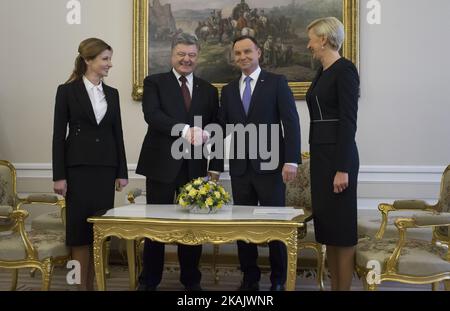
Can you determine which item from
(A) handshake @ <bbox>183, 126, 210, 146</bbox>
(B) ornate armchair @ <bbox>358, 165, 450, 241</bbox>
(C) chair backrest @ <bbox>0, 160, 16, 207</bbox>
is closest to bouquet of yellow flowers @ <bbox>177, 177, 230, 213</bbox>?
(A) handshake @ <bbox>183, 126, 210, 146</bbox>

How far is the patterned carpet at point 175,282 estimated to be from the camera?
4207 millimetres

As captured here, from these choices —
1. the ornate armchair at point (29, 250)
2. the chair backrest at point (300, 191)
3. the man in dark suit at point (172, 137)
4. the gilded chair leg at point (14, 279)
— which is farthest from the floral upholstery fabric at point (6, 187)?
the chair backrest at point (300, 191)

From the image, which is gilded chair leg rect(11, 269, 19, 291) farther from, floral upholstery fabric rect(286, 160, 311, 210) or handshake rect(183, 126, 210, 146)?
floral upholstery fabric rect(286, 160, 311, 210)

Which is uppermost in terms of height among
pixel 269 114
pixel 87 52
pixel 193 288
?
pixel 87 52

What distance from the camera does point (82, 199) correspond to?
3354 millimetres

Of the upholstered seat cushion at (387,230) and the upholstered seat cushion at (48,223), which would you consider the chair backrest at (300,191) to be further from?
the upholstered seat cushion at (48,223)

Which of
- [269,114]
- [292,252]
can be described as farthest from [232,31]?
[292,252]

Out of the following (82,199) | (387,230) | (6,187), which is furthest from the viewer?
(6,187)

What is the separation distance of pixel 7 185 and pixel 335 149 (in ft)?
9.24

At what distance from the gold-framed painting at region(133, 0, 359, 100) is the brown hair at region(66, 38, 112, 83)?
166cm

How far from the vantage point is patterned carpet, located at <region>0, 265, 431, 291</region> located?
4207mm

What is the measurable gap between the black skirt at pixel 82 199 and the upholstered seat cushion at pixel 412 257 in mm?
1706

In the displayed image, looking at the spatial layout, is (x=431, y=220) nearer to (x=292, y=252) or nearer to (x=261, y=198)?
(x=292, y=252)

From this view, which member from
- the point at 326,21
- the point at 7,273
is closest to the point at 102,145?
the point at 326,21
